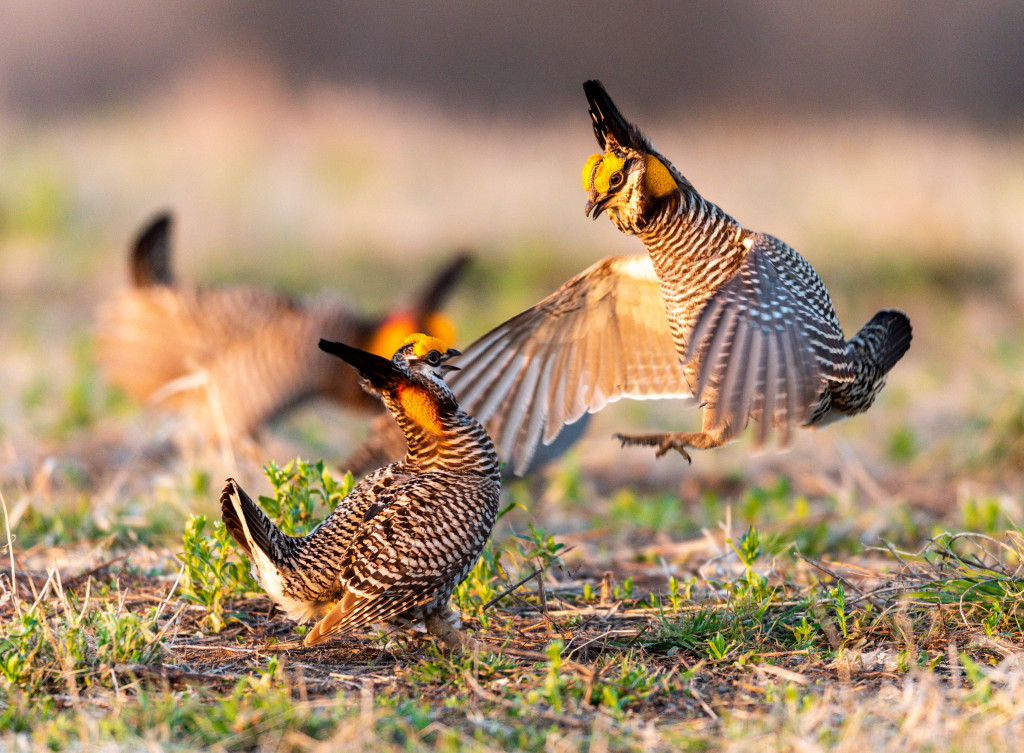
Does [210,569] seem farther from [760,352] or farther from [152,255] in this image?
[152,255]

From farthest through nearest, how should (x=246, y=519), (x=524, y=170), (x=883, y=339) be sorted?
(x=524, y=170) < (x=883, y=339) < (x=246, y=519)

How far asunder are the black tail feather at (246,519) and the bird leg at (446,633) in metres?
0.51

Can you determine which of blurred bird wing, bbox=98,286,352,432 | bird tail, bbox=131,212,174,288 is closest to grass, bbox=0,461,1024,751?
blurred bird wing, bbox=98,286,352,432

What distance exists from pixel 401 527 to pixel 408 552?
9 centimetres

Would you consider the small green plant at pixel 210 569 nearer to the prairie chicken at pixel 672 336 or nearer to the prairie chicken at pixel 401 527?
the prairie chicken at pixel 401 527

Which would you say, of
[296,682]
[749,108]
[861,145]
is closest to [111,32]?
[749,108]

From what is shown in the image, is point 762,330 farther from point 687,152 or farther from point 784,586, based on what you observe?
point 687,152

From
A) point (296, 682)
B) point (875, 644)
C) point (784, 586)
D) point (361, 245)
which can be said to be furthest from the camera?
point (361, 245)

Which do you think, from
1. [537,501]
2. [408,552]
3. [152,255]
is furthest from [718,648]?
[152,255]

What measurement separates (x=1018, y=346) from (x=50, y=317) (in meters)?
7.45

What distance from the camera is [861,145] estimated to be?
1248 centimetres

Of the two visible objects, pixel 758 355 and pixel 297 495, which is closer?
pixel 758 355

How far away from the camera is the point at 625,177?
3744mm

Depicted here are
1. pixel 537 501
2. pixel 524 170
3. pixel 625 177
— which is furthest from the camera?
pixel 524 170
